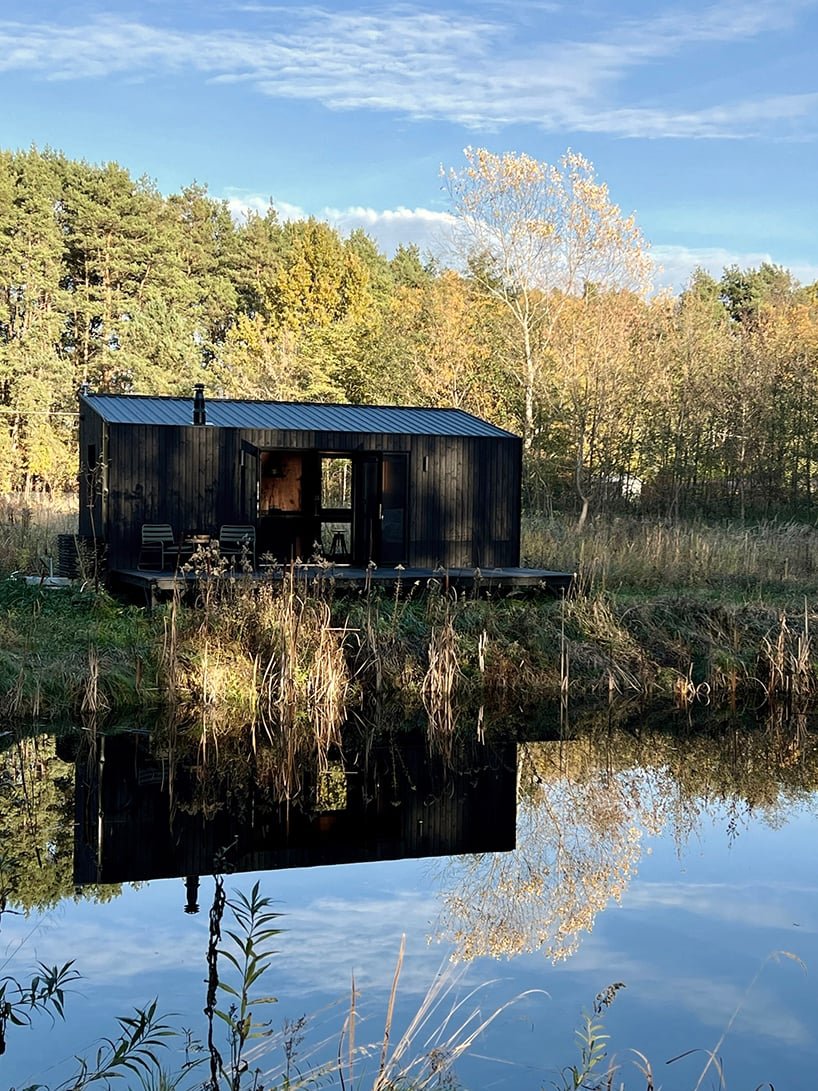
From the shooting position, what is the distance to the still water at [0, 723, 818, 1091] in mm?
4555

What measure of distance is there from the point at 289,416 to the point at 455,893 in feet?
27.9

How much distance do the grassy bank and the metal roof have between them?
2.18m

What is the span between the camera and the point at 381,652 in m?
9.82

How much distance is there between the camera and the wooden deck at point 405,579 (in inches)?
445

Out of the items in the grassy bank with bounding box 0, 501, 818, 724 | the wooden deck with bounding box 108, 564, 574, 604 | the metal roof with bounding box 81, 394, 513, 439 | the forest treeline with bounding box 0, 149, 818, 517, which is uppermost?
the forest treeline with bounding box 0, 149, 818, 517

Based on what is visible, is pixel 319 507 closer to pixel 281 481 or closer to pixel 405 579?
pixel 281 481

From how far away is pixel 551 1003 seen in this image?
16.0 feet

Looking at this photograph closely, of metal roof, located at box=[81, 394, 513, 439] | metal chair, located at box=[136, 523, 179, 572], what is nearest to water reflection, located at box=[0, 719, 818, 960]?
metal chair, located at box=[136, 523, 179, 572]

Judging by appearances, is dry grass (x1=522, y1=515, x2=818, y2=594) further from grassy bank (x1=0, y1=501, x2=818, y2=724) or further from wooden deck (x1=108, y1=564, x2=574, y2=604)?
grassy bank (x1=0, y1=501, x2=818, y2=724)

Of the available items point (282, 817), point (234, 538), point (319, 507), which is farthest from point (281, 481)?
point (282, 817)

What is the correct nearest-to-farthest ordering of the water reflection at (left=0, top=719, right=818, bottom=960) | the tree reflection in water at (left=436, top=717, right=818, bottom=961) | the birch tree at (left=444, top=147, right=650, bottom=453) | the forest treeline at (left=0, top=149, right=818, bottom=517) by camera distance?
the tree reflection in water at (left=436, top=717, right=818, bottom=961) < the water reflection at (left=0, top=719, right=818, bottom=960) < the birch tree at (left=444, top=147, right=650, bottom=453) < the forest treeline at (left=0, top=149, right=818, bottom=517)

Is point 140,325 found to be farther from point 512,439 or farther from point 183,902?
point 183,902

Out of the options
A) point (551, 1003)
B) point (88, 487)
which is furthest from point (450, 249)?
point (551, 1003)

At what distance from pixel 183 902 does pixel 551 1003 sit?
196cm
